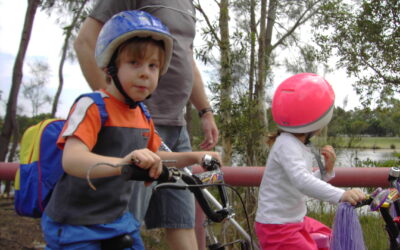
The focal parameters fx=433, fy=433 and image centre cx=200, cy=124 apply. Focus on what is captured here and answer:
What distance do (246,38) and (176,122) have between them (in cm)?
365

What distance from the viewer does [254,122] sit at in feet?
16.1

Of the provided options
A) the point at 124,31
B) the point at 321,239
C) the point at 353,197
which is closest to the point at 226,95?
the point at 321,239

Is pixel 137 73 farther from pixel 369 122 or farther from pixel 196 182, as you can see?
pixel 369 122

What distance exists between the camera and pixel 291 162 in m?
2.16

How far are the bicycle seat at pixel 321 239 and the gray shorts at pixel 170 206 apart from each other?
2.22ft

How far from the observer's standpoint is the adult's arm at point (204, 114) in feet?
9.12

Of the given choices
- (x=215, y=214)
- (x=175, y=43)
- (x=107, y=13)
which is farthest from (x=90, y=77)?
(x=215, y=214)

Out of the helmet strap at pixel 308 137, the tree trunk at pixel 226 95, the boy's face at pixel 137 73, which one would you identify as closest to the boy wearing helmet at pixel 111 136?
the boy's face at pixel 137 73

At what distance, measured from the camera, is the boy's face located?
71.0 inches

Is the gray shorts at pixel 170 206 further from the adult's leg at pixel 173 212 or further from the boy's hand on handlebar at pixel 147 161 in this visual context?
the boy's hand on handlebar at pixel 147 161

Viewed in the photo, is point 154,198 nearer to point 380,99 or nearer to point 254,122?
point 254,122

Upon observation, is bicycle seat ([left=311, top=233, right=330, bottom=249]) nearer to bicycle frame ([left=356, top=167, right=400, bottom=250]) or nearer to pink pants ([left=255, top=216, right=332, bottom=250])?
pink pants ([left=255, top=216, right=332, bottom=250])

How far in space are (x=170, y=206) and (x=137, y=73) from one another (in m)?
0.92

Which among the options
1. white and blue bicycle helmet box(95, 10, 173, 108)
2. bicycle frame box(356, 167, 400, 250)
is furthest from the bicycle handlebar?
bicycle frame box(356, 167, 400, 250)
